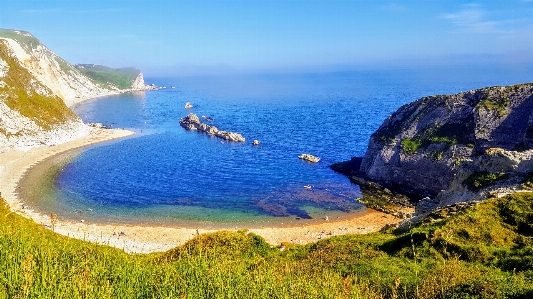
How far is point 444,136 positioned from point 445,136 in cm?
17

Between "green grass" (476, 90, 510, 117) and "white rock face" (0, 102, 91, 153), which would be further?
"white rock face" (0, 102, 91, 153)

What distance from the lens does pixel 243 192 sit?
65.1m

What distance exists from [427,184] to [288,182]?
79.2 feet

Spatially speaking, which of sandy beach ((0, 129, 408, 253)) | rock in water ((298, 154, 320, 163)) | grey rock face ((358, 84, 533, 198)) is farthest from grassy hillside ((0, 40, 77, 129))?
grey rock face ((358, 84, 533, 198))

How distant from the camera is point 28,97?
10531 cm

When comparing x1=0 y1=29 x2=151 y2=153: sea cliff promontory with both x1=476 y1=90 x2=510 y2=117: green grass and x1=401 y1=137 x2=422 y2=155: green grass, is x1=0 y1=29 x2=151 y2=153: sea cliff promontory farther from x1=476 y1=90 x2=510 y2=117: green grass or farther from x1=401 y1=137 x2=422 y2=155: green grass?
x1=476 y1=90 x2=510 y2=117: green grass

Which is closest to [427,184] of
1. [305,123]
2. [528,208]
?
[528,208]

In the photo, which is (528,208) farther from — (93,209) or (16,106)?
(16,106)

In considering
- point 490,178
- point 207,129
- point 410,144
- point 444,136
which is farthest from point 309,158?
point 207,129

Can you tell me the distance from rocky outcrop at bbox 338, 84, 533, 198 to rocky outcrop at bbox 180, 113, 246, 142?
150ft

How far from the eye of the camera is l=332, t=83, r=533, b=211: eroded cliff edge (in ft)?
188

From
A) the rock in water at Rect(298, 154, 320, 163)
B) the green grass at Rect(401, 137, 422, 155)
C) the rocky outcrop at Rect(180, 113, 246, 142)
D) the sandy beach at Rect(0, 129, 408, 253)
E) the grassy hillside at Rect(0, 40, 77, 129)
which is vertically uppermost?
the grassy hillside at Rect(0, 40, 77, 129)

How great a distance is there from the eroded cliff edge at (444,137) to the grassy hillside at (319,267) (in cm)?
3149

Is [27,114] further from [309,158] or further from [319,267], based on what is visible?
[319,267]
